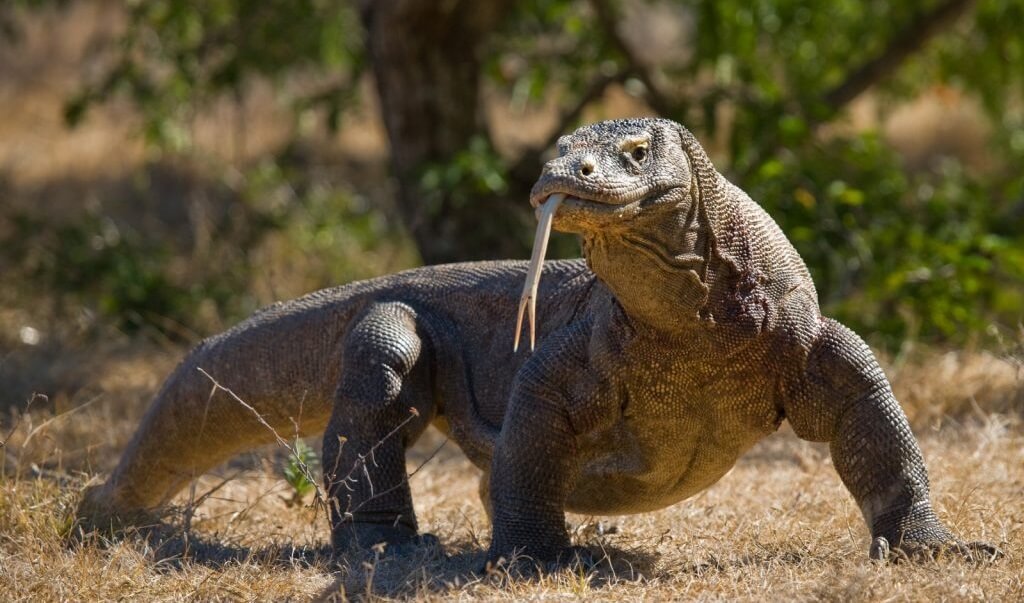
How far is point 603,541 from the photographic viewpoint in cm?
452

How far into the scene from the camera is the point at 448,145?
8766 millimetres

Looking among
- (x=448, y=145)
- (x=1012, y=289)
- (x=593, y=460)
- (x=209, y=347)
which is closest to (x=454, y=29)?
(x=448, y=145)

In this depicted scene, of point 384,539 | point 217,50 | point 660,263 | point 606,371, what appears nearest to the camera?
point 660,263

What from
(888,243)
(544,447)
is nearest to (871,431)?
(544,447)

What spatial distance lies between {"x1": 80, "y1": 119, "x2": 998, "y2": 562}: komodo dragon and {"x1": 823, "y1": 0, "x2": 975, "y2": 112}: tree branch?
5.32 meters

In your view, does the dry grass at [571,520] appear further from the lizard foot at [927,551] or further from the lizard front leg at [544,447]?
the lizard front leg at [544,447]

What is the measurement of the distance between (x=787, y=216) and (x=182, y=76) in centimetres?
462

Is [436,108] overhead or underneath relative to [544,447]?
underneath

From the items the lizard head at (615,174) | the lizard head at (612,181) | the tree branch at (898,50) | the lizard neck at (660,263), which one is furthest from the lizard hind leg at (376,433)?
the tree branch at (898,50)

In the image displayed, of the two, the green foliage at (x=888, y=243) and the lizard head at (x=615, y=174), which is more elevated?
the lizard head at (x=615, y=174)

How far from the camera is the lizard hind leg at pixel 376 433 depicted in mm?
4438

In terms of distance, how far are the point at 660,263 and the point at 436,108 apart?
5.30 meters

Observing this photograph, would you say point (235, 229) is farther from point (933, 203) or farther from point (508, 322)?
point (508, 322)

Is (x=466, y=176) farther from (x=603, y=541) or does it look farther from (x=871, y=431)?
(x=871, y=431)
